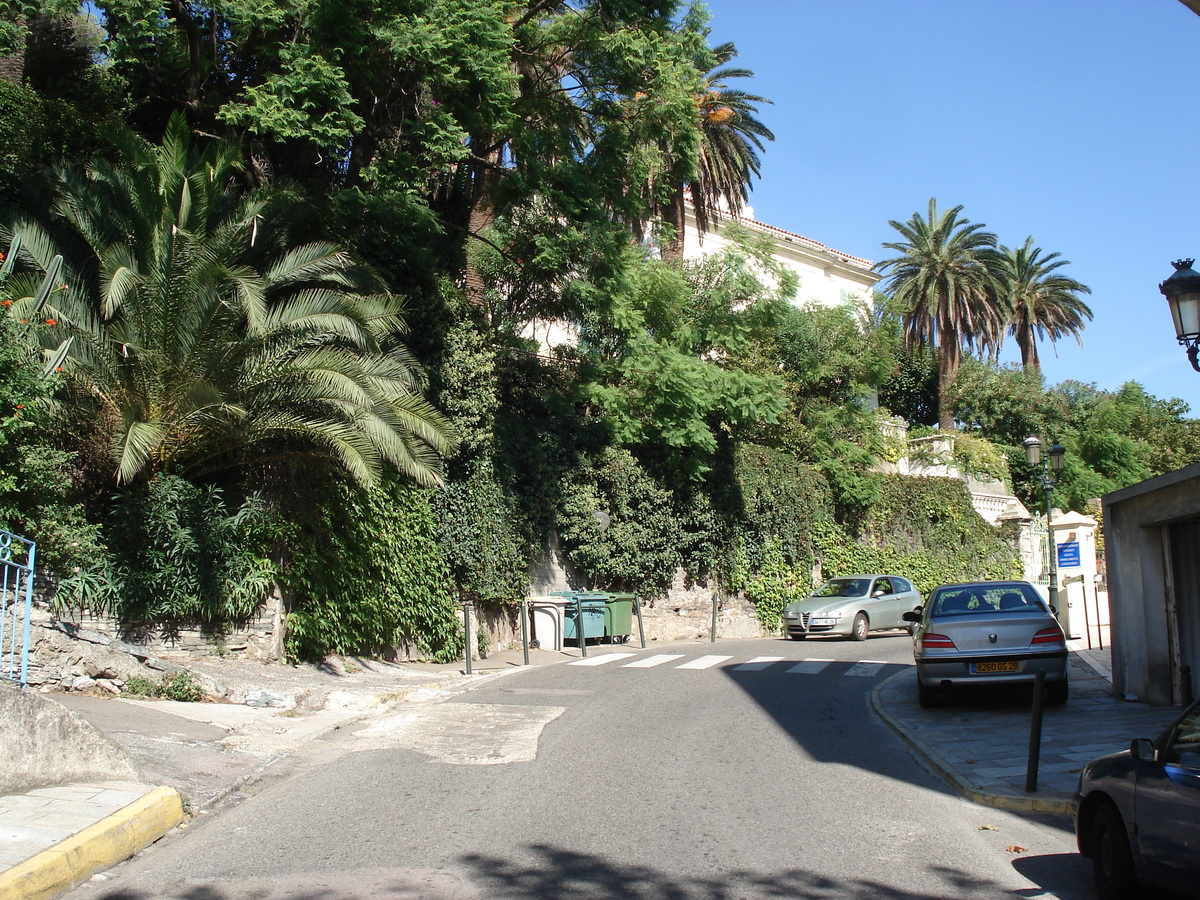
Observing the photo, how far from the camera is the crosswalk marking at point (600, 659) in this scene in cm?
1753

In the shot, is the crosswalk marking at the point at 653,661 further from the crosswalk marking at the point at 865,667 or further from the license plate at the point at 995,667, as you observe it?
the license plate at the point at 995,667

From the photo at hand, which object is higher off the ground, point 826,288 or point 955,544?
point 826,288

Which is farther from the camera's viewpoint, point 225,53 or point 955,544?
point 955,544

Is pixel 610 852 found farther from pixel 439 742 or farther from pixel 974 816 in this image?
pixel 439 742

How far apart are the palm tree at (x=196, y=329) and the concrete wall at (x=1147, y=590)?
9.90m

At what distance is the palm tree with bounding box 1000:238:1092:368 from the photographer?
146 feet

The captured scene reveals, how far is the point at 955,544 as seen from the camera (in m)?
34.2

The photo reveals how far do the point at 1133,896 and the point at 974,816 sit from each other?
202cm

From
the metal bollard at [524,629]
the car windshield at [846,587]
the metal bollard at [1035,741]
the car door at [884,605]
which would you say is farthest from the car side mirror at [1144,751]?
the car windshield at [846,587]

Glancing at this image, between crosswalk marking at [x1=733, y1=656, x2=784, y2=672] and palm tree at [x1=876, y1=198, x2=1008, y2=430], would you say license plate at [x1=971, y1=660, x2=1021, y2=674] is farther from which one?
palm tree at [x1=876, y1=198, x2=1008, y2=430]

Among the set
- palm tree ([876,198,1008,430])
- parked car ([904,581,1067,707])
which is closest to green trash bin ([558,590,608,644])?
parked car ([904,581,1067,707])

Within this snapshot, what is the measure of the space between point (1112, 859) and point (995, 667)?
6.54 m

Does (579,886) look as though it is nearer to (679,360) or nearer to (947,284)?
(679,360)

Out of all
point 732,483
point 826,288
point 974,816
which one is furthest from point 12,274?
point 826,288
